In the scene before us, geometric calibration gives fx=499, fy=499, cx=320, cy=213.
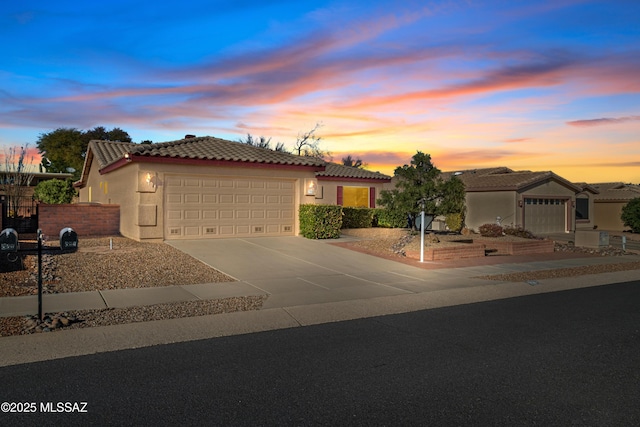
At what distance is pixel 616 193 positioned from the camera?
38.8m

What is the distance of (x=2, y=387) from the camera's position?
4.89 m

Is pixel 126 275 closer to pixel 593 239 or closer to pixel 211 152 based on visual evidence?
pixel 211 152

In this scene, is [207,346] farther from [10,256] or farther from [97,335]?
[10,256]

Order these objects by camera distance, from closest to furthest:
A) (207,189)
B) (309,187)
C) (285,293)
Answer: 1. (285,293)
2. (207,189)
3. (309,187)

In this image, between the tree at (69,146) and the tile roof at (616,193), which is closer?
the tile roof at (616,193)

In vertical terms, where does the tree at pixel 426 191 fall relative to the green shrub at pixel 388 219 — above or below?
above

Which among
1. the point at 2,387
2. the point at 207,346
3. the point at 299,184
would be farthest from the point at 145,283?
the point at 299,184

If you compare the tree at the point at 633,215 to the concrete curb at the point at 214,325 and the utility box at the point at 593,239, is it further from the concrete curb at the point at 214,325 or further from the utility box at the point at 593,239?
the concrete curb at the point at 214,325

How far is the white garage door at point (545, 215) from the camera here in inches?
1190

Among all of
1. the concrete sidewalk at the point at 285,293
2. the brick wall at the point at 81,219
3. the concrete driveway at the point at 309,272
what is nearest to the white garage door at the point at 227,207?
the concrete driveway at the point at 309,272

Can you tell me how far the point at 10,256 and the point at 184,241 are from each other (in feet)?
19.3

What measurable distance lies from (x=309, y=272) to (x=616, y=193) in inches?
1382

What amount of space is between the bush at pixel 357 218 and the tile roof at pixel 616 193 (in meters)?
22.8

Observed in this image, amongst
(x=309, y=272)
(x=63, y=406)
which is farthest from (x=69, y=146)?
(x=63, y=406)
